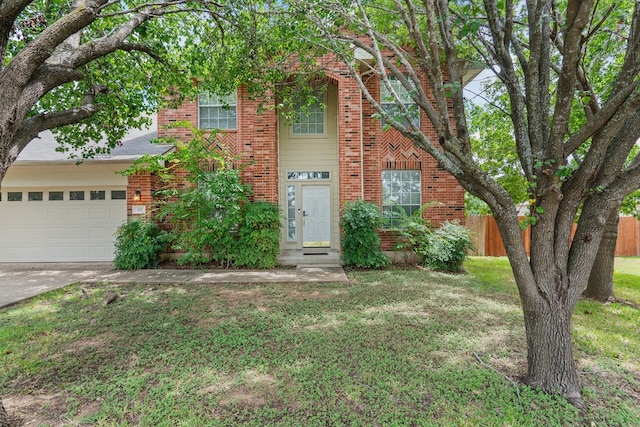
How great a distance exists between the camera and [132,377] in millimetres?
2859

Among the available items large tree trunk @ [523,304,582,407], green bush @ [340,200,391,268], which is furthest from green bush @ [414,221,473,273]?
large tree trunk @ [523,304,582,407]

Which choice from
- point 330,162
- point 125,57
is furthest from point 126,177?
point 330,162

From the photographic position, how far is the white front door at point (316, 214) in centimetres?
995

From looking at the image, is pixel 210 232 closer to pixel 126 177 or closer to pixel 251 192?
pixel 251 192

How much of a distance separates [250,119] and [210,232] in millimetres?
3443

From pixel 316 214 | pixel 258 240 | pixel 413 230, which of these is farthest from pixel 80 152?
pixel 413 230

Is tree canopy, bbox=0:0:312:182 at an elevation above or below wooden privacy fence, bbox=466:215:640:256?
above

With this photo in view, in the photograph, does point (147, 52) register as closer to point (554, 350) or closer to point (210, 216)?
point (210, 216)

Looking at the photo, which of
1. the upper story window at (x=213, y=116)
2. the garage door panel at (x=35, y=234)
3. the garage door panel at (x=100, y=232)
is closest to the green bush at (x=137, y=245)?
the garage door panel at (x=100, y=232)

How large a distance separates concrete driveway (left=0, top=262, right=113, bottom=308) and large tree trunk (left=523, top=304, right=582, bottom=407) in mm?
7538

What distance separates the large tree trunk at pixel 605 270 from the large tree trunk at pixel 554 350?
3901 mm

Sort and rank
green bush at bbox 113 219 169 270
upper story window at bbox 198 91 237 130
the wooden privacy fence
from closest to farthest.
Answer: green bush at bbox 113 219 169 270, upper story window at bbox 198 91 237 130, the wooden privacy fence

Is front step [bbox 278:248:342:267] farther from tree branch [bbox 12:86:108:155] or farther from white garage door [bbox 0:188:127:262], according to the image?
tree branch [bbox 12:86:108:155]

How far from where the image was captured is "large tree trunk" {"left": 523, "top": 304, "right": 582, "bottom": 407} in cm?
256
